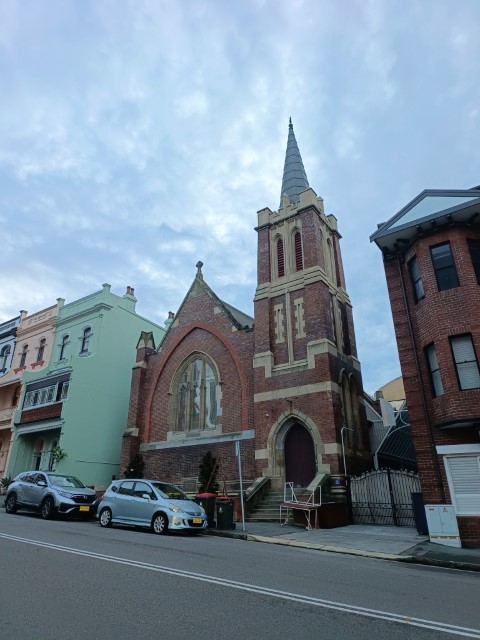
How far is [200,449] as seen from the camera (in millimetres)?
23375

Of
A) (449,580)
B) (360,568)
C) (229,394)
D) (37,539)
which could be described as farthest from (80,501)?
(449,580)

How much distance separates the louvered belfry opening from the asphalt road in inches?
634

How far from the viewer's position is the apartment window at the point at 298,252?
2377cm

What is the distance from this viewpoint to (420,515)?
45.8 ft

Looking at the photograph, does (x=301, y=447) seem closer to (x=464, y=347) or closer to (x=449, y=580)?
(x=464, y=347)

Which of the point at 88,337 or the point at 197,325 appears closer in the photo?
the point at 197,325

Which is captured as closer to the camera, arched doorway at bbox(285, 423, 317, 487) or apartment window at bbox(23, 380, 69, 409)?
arched doorway at bbox(285, 423, 317, 487)

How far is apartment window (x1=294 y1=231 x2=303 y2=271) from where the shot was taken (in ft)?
78.0

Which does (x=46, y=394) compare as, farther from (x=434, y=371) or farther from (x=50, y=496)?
(x=434, y=371)

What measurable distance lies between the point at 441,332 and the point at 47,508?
15.0 metres

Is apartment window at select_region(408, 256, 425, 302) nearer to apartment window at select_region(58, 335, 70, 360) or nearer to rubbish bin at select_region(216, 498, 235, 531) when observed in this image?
rubbish bin at select_region(216, 498, 235, 531)

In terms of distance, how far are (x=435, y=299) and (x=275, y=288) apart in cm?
1000

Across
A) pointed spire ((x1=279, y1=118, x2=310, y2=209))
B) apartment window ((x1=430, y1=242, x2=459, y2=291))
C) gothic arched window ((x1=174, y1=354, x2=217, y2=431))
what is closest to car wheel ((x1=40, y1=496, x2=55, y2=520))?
gothic arched window ((x1=174, y1=354, x2=217, y2=431))

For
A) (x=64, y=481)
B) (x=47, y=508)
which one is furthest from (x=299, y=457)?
(x=47, y=508)
